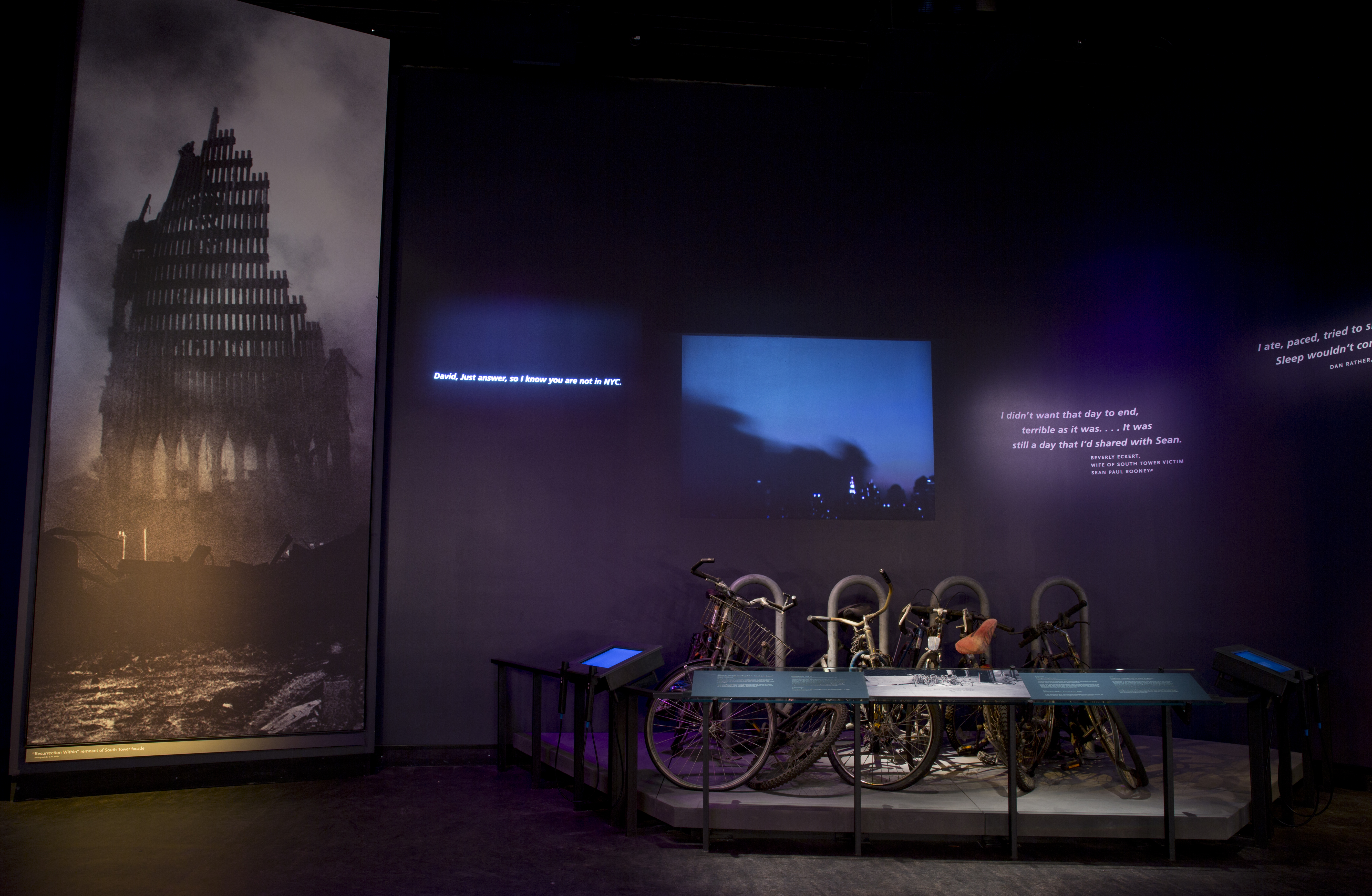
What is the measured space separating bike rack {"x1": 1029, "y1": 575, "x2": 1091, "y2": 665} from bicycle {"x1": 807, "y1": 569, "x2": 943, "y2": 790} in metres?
0.98

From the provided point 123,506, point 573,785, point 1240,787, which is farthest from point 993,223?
point 123,506

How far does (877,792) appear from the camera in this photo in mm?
4621

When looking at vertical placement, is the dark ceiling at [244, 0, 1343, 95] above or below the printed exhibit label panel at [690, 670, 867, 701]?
above

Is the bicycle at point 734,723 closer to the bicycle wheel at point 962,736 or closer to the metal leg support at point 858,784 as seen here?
the metal leg support at point 858,784

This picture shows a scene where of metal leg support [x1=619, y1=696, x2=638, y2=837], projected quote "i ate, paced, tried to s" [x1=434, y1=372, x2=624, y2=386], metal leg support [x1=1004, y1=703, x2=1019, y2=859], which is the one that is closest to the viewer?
metal leg support [x1=1004, y1=703, x2=1019, y2=859]

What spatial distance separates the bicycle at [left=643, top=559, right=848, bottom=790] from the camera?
4.75 metres

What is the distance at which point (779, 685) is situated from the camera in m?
4.27

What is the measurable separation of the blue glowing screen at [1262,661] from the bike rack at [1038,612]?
0.88 metres

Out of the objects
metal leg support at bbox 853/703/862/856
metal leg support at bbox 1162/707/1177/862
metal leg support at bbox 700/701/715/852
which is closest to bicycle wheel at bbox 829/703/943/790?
metal leg support at bbox 853/703/862/856

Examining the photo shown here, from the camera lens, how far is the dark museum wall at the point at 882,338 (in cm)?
604

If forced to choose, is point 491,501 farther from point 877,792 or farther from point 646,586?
point 877,792

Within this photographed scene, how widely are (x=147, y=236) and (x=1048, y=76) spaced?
7140mm

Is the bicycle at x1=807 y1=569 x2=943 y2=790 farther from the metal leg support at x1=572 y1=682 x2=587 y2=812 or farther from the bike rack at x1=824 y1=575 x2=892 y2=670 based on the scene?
the metal leg support at x1=572 y1=682 x2=587 y2=812

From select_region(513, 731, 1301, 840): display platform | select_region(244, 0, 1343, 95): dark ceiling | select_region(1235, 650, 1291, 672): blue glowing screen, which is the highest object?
select_region(244, 0, 1343, 95): dark ceiling
